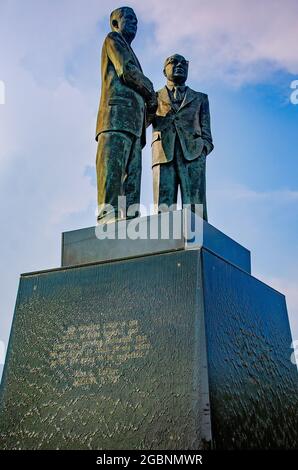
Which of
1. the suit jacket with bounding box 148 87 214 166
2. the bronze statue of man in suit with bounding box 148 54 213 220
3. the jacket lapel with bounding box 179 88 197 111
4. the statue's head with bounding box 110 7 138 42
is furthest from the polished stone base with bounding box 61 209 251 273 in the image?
the statue's head with bounding box 110 7 138 42

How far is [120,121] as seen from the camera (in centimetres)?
587

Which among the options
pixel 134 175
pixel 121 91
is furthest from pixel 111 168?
pixel 121 91

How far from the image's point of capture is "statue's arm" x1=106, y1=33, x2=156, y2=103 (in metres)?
5.98

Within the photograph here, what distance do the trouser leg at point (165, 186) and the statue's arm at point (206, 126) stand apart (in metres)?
0.44

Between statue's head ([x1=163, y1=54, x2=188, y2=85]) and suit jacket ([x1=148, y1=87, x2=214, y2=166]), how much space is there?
9.1 inches

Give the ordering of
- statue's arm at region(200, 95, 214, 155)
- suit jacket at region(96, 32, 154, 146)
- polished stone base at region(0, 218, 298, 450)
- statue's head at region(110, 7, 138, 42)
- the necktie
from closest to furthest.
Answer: polished stone base at region(0, 218, 298, 450) → suit jacket at region(96, 32, 154, 146) → statue's head at region(110, 7, 138, 42) → statue's arm at region(200, 95, 214, 155) → the necktie

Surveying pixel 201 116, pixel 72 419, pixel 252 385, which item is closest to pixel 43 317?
pixel 72 419

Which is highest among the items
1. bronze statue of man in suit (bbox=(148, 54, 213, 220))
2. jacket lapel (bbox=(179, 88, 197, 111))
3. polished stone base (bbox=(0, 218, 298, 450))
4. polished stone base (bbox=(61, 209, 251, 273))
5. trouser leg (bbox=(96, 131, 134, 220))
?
jacket lapel (bbox=(179, 88, 197, 111))

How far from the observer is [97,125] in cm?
603

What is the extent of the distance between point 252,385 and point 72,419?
135 centimetres

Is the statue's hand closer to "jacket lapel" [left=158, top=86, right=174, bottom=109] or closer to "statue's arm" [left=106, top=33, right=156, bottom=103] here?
"statue's arm" [left=106, top=33, right=156, bottom=103]

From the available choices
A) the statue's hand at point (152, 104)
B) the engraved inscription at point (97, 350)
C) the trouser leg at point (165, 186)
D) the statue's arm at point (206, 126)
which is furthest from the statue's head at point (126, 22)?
the engraved inscription at point (97, 350)

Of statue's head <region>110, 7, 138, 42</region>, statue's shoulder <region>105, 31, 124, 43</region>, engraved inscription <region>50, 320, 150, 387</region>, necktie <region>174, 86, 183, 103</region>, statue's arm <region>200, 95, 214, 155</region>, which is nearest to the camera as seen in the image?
engraved inscription <region>50, 320, 150, 387</region>
